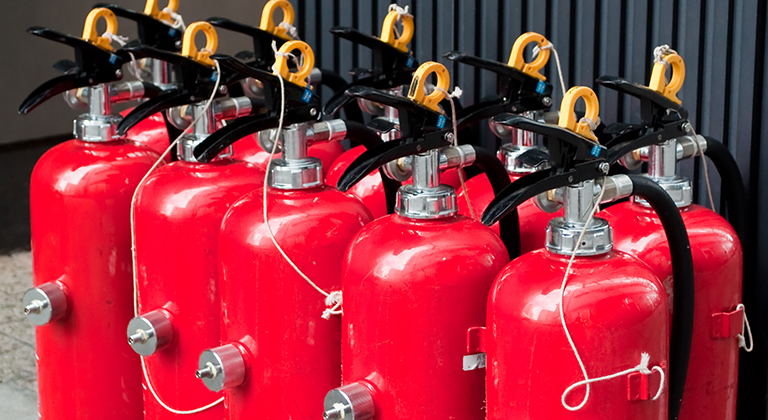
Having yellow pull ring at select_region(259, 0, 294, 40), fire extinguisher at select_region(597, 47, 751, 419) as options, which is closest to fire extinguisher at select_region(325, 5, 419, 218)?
yellow pull ring at select_region(259, 0, 294, 40)

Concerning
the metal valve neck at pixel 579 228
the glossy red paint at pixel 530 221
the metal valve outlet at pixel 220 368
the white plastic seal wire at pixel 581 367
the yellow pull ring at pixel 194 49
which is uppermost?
the yellow pull ring at pixel 194 49

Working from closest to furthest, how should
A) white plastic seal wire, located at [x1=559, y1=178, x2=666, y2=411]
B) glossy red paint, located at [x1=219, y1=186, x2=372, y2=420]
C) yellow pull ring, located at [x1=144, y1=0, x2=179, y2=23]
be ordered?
white plastic seal wire, located at [x1=559, y1=178, x2=666, y2=411]
glossy red paint, located at [x1=219, y1=186, x2=372, y2=420]
yellow pull ring, located at [x1=144, y1=0, x2=179, y2=23]

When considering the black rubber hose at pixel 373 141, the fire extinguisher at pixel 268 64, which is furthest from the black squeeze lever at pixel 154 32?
the black rubber hose at pixel 373 141

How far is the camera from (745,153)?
1.16 meters

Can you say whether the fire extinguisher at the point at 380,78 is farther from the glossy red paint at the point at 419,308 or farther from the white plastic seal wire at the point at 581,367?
the white plastic seal wire at the point at 581,367

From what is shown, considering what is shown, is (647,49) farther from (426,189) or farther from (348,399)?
(348,399)

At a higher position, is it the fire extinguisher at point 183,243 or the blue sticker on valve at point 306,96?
the blue sticker on valve at point 306,96

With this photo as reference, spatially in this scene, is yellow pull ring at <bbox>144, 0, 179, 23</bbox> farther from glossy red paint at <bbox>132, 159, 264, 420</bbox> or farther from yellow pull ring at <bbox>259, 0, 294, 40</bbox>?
glossy red paint at <bbox>132, 159, 264, 420</bbox>

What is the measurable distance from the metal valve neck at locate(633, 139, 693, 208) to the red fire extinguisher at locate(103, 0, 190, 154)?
2.33 ft

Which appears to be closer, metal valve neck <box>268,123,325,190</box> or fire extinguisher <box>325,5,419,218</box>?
metal valve neck <box>268,123,325,190</box>

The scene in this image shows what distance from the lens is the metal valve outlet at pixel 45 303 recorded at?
4.42ft

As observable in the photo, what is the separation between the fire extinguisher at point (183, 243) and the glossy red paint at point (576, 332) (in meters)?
0.46

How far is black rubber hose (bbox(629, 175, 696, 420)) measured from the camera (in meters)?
0.92

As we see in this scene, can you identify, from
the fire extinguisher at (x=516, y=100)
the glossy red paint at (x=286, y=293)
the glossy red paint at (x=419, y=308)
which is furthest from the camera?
the fire extinguisher at (x=516, y=100)
